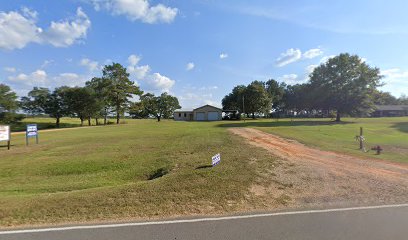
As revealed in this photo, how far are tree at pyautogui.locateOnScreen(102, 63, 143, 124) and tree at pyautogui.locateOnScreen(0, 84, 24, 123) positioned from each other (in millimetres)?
18215

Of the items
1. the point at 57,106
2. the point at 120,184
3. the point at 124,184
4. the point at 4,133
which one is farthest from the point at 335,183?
the point at 57,106

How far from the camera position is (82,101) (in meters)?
56.9

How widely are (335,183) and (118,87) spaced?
55.2 metres

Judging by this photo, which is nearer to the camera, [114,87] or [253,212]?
[253,212]

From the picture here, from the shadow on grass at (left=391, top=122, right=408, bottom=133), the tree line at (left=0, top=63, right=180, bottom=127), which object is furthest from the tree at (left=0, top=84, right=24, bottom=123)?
the shadow on grass at (left=391, top=122, right=408, bottom=133)

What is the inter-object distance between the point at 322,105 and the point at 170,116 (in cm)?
5707

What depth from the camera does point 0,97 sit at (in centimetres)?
5138

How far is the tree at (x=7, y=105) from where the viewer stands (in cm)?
5159

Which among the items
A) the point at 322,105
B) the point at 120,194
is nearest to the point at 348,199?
the point at 120,194

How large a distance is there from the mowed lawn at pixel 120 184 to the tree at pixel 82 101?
44.4 m

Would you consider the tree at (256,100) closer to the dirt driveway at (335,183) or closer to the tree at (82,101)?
the tree at (82,101)

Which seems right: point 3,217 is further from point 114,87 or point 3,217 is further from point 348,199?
point 114,87

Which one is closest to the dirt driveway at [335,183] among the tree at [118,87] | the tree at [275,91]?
the tree at [118,87]

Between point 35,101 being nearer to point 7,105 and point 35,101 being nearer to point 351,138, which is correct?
point 7,105
